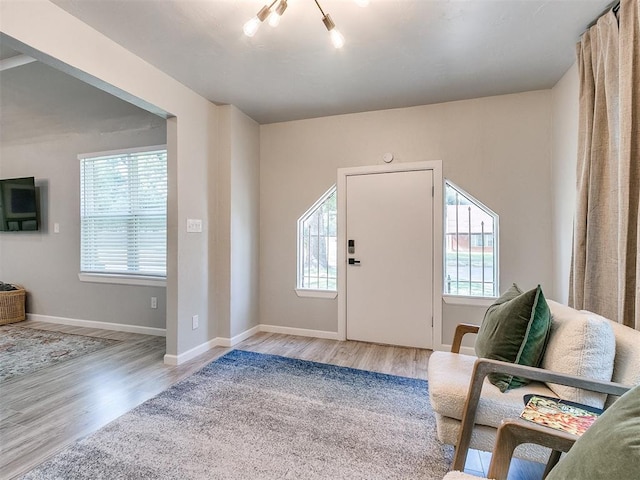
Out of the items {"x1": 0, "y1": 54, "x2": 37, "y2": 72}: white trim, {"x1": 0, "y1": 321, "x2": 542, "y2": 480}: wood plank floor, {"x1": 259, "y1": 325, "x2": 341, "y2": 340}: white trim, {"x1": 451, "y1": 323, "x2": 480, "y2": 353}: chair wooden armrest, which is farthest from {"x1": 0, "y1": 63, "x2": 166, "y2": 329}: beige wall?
{"x1": 451, "y1": 323, "x2": 480, "y2": 353}: chair wooden armrest

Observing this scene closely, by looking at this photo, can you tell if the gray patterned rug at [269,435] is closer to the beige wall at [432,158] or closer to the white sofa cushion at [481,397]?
the white sofa cushion at [481,397]

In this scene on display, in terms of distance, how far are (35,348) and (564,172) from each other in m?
5.12

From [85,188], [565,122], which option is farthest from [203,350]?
[565,122]

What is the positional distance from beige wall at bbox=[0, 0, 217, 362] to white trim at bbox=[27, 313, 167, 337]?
89 centimetres

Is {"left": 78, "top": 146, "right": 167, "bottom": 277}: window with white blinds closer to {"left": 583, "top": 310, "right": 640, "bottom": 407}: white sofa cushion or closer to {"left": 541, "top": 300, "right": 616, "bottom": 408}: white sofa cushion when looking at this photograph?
A: {"left": 541, "top": 300, "right": 616, "bottom": 408}: white sofa cushion

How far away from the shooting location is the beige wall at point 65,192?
11.6 feet

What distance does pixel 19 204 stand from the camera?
12.8 ft

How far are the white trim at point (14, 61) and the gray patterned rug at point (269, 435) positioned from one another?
3701mm

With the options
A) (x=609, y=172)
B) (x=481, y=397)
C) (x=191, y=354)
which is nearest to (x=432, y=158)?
(x=609, y=172)

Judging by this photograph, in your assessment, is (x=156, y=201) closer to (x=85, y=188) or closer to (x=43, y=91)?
(x=85, y=188)

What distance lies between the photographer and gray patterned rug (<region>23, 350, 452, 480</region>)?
4.81 feet

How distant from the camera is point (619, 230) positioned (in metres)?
1.53

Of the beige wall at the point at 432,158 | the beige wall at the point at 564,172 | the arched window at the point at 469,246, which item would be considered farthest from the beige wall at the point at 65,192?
the beige wall at the point at 564,172

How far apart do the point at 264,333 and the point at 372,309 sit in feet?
4.27
